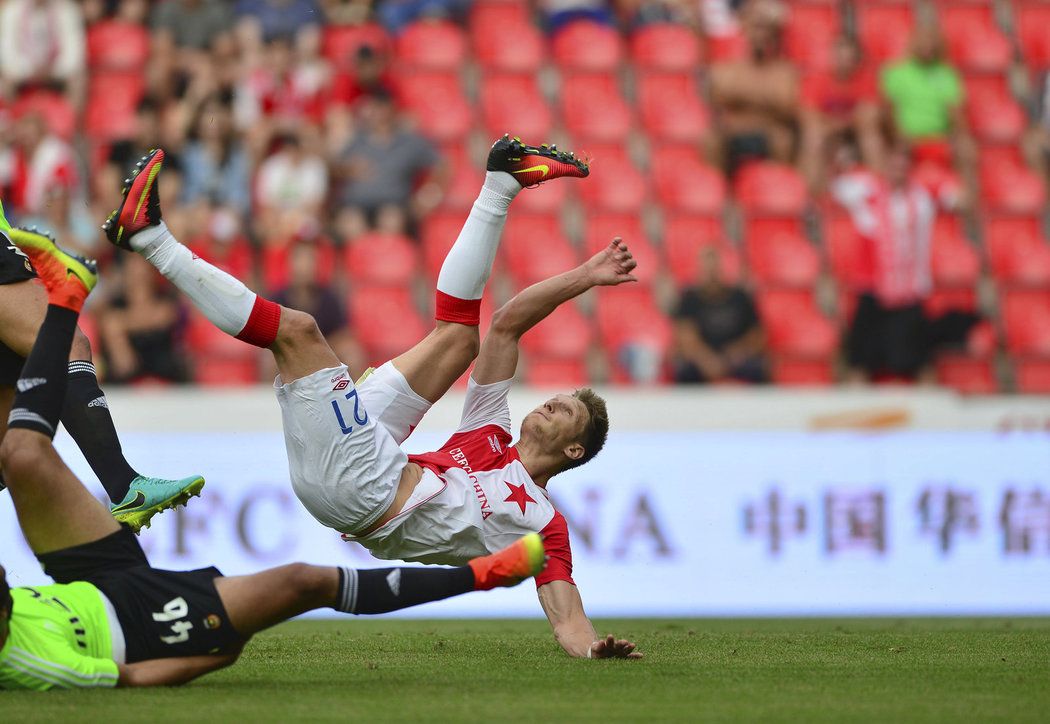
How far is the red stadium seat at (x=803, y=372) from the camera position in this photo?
44.4 feet

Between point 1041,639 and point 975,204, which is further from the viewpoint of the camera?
point 975,204

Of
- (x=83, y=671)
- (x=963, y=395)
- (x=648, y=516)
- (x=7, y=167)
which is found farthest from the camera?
(x=7, y=167)

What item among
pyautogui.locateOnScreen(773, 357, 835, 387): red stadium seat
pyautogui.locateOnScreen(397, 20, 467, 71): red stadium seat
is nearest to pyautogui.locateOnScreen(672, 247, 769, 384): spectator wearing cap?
pyautogui.locateOnScreen(773, 357, 835, 387): red stadium seat

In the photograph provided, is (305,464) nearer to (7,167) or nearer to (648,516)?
(648,516)

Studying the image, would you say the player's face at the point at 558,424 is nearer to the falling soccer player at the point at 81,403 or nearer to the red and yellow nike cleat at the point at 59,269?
the falling soccer player at the point at 81,403

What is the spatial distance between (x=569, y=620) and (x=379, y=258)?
702cm

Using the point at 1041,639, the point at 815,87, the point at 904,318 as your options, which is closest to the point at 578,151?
the point at 815,87

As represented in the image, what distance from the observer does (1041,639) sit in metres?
8.40

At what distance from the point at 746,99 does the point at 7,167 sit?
23.0ft

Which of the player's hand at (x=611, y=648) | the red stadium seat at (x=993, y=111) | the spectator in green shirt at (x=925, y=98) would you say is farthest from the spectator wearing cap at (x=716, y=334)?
the player's hand at (x=611, y=648)

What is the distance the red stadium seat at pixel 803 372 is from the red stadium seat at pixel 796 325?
0.06 meters

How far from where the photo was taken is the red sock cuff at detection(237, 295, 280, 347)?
22.0ft

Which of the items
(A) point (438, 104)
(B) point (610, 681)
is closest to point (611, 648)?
(B) point (610, 681)

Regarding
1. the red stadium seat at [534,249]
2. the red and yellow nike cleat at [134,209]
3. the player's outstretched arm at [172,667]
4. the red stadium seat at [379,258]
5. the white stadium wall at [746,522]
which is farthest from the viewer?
the red stadium seat at [534,249]
